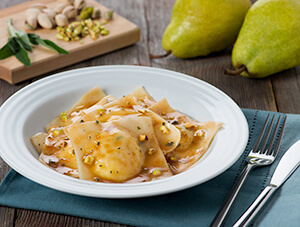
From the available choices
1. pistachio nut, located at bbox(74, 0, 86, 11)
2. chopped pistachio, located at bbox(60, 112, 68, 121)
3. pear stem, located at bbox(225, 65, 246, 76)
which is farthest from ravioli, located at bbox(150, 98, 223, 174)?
pistachio nut, located at bbox(74, 0, 86, 11)

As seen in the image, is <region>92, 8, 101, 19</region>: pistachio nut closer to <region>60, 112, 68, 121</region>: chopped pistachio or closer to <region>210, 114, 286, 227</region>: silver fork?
<region>60, 112, 68, 121</region>: chopped pistachio

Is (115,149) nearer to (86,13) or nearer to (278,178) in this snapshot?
(278,178)

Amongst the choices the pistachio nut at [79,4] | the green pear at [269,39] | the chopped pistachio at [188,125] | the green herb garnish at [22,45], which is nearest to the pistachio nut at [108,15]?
the pistachio nut at [79,4]

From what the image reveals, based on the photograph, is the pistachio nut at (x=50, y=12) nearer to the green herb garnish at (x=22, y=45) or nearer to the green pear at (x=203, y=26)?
the green herb garnish at (x=22, y=45)

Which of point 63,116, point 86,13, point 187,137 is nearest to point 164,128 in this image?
point 187,137

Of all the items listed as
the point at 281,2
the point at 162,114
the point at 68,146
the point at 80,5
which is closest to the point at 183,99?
the point at 162,114

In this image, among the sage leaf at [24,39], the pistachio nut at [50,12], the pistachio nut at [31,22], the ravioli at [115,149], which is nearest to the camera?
the ravioli at [115,149]
